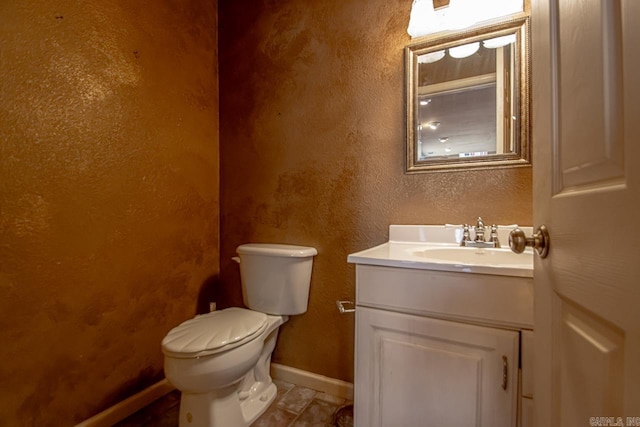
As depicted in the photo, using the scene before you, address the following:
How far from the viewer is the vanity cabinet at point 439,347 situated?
2.27 feet

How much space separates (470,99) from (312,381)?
5.14 ft

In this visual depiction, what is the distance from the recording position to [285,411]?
4.32 feet

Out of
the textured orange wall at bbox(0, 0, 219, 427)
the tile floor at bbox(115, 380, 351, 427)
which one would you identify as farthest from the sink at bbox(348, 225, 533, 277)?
the textured orange wall at bbox(0, 0, 219, 427)

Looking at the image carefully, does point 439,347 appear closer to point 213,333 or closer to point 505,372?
point 505,372

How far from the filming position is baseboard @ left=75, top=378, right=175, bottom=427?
1.19 m

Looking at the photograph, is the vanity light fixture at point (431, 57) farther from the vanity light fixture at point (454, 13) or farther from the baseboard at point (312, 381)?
the baseboard at point (312, 381)

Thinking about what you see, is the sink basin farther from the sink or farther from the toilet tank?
the toilet tank

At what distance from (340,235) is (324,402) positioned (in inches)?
32.8

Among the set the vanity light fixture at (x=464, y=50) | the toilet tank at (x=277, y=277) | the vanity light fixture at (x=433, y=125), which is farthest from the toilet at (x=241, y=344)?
the vanity light fixture at (x=464, y=50)

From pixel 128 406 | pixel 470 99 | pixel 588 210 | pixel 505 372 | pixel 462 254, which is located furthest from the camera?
pixel 128 406

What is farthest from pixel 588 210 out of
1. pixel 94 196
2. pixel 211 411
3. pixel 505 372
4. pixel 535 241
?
pixel 94 196

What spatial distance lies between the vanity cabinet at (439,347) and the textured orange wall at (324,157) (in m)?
0.51

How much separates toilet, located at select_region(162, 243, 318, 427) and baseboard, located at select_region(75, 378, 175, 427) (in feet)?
1.24

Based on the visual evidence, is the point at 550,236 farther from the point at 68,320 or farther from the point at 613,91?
the point at 68,320
